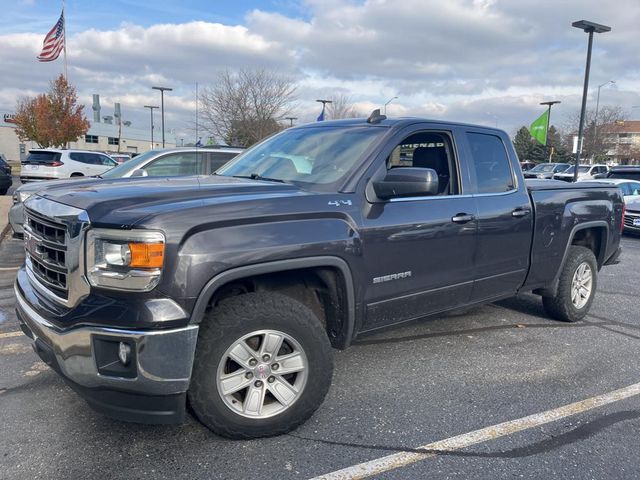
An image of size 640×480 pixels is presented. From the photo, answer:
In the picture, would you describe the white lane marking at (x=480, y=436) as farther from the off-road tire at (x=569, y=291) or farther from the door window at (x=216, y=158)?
the door window at (x=216, y=158)

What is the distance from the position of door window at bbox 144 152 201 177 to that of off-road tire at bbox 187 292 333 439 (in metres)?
5.58

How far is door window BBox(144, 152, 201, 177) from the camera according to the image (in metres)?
7.93

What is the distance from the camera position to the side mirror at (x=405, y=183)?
330 centimetres

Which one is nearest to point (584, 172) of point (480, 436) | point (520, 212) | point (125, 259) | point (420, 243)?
point (520, 212)

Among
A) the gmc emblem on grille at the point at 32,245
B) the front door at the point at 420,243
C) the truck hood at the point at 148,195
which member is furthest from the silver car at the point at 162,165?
the front door at the point at 420,243

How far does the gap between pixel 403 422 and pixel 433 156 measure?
84.5 inches

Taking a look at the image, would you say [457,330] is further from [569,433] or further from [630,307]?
[630,307]

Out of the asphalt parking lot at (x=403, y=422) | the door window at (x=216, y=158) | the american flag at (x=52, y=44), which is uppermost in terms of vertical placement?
the american flag at (x=52, y=44)

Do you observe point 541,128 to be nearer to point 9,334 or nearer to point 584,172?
point 584,172

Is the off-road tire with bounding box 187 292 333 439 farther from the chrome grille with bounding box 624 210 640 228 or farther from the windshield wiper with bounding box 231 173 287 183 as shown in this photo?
the chrome grille with bounding box 624 210 640 228

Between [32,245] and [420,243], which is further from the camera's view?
[420,243]

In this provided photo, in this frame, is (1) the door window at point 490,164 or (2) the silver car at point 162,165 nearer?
(1) the door window at point 490,164

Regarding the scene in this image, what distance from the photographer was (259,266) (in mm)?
2785

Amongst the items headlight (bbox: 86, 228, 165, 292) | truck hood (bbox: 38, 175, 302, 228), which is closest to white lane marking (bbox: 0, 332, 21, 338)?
truck hood (bbox: 38, 175, 302, 228)
